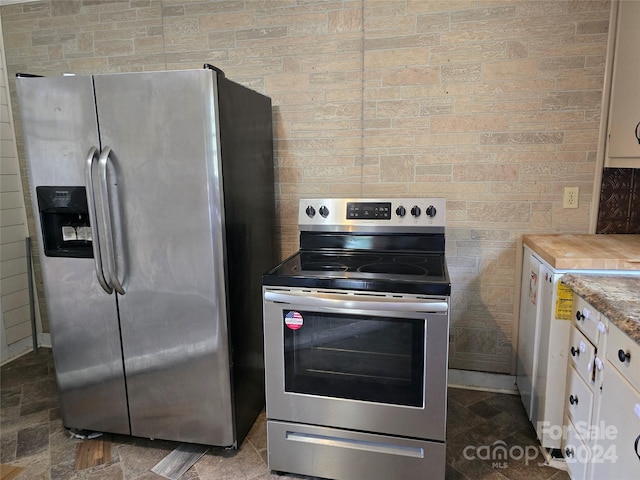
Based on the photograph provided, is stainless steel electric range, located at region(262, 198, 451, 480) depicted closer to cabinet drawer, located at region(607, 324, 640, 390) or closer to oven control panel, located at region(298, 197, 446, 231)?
oven control panel, located at region(298, 197, 446, 231)

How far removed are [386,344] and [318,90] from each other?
1.53 metres

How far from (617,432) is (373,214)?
1.32 m

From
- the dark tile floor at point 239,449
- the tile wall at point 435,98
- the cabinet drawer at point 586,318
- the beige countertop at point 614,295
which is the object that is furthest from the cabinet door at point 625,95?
the dark tile floor at point 239,449

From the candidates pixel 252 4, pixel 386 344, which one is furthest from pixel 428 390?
pixel 252 4

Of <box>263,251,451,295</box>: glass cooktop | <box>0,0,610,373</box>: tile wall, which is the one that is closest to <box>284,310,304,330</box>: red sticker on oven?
<box>263,251,451,295</box>: glass cooktop

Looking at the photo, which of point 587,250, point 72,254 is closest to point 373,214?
point 587,250

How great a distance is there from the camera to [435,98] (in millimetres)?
2270

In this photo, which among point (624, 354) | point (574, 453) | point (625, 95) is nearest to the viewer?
point (624, 354)

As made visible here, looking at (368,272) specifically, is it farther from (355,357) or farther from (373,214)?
(373,214)

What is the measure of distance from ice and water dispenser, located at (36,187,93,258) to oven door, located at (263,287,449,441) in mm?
958

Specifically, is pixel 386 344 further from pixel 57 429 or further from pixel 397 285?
pixel 57 429

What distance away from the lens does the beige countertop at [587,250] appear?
1.64 m

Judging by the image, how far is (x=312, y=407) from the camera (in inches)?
67.9

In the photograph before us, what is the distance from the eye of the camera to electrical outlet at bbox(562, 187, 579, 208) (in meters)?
2.20
